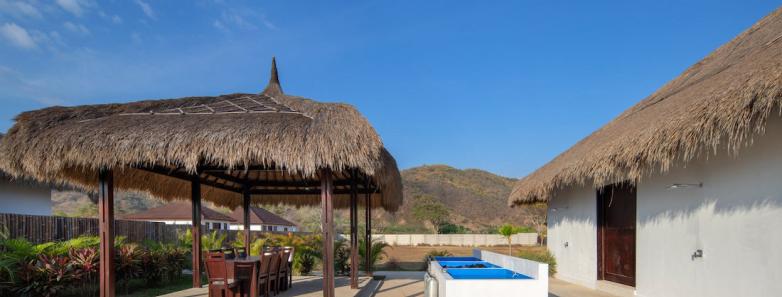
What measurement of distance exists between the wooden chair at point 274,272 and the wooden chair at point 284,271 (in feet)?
0.28

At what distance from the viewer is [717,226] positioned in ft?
21.7

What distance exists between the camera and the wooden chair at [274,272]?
26.6ft

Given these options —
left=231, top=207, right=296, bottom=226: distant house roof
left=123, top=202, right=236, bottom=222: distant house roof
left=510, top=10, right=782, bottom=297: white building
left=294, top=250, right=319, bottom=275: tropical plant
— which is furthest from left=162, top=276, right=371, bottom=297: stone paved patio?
left=231, top=207, right=296, bottom=226: distant house roof

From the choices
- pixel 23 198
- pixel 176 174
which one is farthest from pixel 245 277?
pixel 23 198

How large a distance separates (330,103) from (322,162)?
4.03 ft

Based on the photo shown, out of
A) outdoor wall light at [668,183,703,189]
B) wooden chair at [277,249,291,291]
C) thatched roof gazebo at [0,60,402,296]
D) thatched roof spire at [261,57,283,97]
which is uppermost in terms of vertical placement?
thatched roof spire at [261,57,283,97]

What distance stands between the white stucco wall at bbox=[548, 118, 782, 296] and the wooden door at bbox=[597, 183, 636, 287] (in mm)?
460

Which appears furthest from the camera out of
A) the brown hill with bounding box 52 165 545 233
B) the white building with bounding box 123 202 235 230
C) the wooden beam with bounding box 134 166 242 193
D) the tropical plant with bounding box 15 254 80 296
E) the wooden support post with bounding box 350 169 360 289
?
the brown hill with bounding box 52 165 545 233

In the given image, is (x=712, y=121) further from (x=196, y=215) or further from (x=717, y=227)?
(x=196, y=215)

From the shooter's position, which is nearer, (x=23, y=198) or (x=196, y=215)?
(x=196, y=215)

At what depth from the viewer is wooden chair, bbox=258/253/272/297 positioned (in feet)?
25.0

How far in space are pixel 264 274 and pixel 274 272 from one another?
0.60 meters

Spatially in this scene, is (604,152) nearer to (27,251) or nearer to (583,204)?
(583,204)

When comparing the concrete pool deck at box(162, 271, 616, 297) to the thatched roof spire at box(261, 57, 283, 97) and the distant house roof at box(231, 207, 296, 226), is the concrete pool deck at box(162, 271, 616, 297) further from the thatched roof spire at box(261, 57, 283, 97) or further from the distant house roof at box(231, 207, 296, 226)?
the distant house roof at box(231, 207, 296, 226)
